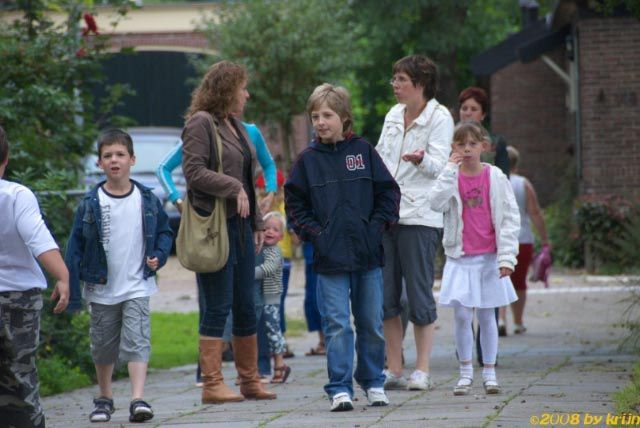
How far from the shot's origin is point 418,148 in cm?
804

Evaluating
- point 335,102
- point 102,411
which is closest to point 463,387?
point 335,102

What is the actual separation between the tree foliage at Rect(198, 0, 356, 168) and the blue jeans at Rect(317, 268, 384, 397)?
56.1ft

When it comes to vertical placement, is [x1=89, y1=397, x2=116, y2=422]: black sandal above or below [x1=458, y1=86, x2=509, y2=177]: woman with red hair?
below

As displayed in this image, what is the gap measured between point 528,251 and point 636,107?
8518 mm

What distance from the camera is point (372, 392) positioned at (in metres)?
7.08

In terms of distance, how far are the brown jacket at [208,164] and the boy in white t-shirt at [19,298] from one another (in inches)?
60.1

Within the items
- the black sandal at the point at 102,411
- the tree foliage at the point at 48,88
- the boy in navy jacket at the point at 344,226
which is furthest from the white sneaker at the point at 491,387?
the tree foliage at the point at 48,88

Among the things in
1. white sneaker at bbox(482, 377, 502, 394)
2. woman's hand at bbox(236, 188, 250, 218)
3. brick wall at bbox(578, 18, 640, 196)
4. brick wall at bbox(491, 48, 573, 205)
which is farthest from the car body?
white sneaker at bbox(482, 377, 502, 394)

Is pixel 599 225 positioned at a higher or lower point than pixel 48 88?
lower

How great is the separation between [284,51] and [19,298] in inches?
732

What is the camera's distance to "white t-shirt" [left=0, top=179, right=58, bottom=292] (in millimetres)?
5886

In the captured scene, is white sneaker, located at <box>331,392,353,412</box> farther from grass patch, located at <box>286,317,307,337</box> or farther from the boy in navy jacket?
grass patch, located at <box>286,317,307,337</box>

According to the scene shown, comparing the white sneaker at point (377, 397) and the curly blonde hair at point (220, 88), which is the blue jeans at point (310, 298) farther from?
the white sneaker at point (377, 397)

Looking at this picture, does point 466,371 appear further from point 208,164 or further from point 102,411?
point 102,411
